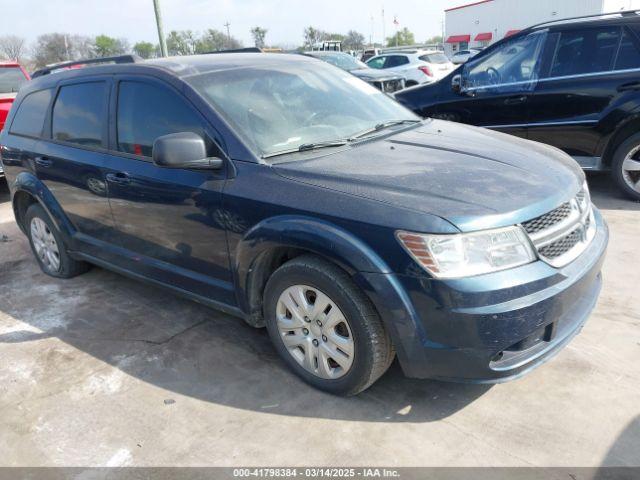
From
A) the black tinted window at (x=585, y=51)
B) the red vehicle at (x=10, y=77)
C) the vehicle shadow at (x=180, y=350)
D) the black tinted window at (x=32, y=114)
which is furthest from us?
the red vehicle at (x=10, y=77)

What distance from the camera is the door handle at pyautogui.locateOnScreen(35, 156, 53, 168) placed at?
4.24 m

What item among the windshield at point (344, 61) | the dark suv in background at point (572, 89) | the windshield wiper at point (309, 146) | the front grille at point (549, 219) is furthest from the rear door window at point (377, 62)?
the front grille at point (549, 219)

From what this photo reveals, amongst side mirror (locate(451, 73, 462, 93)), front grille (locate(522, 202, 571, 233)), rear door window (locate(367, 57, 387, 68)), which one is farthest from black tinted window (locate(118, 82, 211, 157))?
rear door window (locate(367, 57, 387, 68))

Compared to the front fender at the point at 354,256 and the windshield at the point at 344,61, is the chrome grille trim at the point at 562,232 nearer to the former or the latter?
the front fender at the point at 354,256

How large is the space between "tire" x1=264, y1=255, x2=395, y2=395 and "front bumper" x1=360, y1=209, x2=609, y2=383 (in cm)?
12

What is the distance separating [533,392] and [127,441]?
2080mm

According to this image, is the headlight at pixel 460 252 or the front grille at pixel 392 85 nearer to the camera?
the headlight at pixel 460 252

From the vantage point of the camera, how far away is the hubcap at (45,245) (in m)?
4.66

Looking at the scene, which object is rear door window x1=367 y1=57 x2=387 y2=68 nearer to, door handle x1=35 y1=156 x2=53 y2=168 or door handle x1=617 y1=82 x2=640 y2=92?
door handle x1=617 y1=82 x2=640 y2=92

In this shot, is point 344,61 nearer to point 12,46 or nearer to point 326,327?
point 326,327

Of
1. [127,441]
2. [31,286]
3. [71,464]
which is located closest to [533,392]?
[127,441]

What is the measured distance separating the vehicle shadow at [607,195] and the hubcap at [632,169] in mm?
192

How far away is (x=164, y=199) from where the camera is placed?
3.26 m

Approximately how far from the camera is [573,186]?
2805 millimetres
